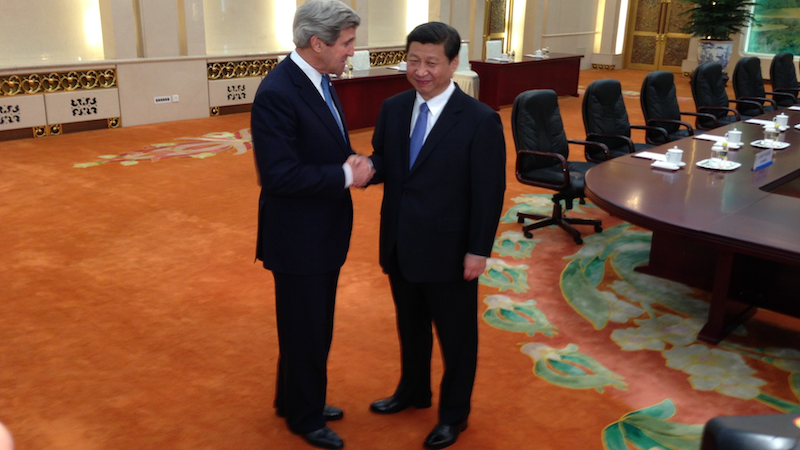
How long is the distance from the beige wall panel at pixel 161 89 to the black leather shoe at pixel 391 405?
22.2 ft

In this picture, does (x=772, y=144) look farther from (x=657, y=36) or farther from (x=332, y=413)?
(x=657, y=36)

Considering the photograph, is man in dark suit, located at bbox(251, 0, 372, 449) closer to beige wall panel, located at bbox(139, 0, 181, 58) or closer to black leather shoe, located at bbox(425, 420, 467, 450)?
black leather shoe, located at bbox(425, 420, 467, 450)

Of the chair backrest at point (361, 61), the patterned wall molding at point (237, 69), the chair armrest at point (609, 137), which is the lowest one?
the chair armrest at point (609, 137)

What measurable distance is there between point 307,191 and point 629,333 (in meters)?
2.10

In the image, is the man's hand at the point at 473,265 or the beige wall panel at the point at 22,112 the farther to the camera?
the beige wall panel at the point at 22,112

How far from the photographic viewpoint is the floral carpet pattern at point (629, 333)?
286 centimetres

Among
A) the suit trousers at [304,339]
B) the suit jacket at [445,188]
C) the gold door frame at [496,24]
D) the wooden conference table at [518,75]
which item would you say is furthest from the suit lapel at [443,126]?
the gold door frame at [496,24]

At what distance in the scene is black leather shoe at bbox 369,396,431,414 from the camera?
279 centimetres

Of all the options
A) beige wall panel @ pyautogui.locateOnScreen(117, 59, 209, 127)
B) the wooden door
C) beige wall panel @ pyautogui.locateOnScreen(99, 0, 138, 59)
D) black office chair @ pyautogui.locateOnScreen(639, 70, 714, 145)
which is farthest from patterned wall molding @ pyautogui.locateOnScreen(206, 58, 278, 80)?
the wooden door

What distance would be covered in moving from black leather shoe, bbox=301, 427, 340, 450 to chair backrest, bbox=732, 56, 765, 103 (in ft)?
23.4

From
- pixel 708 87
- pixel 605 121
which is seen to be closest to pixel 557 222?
pixel 605 121

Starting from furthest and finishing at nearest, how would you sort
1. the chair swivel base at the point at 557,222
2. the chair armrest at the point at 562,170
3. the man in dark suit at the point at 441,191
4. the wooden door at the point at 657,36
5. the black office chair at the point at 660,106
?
1. the wooden door at the point at 657,36
2. the black office chair at the point at 660,106
3. the chair swivel base at the point at 557,222
4. the chair armrest at the point at 562,170
5. the man in dark suit at the point at 441,191

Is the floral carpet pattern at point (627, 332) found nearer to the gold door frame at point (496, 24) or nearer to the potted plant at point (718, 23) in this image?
the potted plant at point (718, 23)

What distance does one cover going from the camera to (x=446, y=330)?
2467 mm
